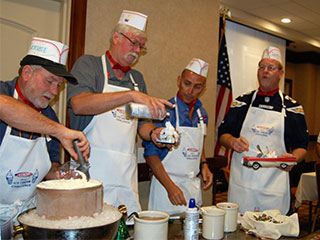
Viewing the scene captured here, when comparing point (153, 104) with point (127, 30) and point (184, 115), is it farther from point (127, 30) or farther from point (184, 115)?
point (184, 115)

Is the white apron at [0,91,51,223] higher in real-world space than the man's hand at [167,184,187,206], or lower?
higher

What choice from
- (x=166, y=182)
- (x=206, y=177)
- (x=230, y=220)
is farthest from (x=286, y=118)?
(x=230, y=220)

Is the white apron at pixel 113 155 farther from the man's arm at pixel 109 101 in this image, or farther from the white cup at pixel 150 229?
the white cup at pixel 150 229

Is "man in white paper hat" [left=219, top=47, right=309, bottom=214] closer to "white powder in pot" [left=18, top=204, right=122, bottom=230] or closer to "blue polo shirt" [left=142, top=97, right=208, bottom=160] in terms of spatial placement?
"blue polo shirt" [left=142, top=97, right=208, bottom=160]

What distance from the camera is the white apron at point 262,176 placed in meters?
2.48

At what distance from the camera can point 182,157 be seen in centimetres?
236

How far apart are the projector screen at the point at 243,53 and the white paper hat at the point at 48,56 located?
444 cm

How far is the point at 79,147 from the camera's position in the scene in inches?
55.0

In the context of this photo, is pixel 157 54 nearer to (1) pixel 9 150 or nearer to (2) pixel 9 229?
(1) pixel 9 150

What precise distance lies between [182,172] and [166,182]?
19 cm

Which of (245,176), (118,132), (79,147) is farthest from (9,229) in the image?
(245,176)

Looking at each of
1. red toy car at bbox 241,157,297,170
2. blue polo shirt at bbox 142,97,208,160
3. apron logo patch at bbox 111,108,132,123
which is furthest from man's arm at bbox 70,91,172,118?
red toy car at bbox 241,157,297,170

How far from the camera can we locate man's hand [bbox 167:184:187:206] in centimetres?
215

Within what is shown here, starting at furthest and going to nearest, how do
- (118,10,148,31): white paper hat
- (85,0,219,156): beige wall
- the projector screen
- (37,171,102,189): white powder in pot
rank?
the projector screen, (85,0,219,156): beige wall, (118,10,148,31): white paper hat, (37,171,102,189): white powder in pot
